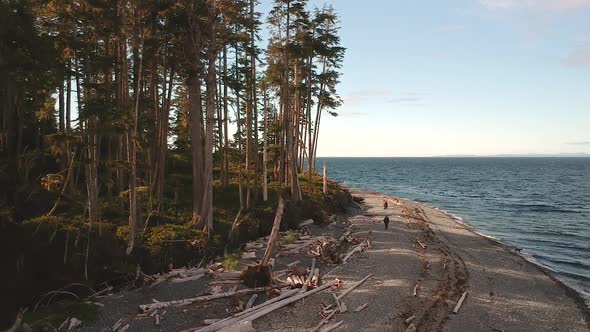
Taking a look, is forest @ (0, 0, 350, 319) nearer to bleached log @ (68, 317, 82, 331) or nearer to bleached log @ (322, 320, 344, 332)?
bleached log @ (68, 317, 82, 331)

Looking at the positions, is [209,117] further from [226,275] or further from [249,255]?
[226,275]

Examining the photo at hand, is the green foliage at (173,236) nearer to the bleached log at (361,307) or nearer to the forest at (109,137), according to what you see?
the forest at (109,137)

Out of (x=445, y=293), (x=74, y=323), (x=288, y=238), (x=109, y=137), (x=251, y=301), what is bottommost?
(x=445, y=293)

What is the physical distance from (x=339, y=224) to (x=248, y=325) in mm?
19339

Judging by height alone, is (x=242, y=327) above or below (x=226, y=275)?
below

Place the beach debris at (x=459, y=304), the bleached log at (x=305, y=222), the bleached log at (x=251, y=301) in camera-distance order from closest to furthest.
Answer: the bleached log at (x=251, y=301)
the beach debris at (x=459, y=304)
the bleached log at (x=305, y=222)

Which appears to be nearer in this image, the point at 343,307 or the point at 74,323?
the point at 74,323

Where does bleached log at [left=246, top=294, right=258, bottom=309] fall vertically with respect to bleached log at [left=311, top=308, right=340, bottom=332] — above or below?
→ above

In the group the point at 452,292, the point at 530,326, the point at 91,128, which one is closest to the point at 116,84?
the point at 91,128

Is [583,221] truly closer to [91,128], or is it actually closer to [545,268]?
[545,268]

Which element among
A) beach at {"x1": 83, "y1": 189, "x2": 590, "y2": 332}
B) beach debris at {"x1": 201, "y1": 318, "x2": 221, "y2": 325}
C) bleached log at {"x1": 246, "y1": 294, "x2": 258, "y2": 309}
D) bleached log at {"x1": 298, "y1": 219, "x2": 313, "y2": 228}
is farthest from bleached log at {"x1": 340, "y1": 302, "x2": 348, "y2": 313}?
bleached log at {"x1": 298, "y1": 219, "x2": 313, "y2": 228}

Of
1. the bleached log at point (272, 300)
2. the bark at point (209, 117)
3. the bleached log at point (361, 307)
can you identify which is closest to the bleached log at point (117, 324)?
the bleached log at point (272, 300)

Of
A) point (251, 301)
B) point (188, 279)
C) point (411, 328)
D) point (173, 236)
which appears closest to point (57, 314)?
point (188, 279)

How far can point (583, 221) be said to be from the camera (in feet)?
128
